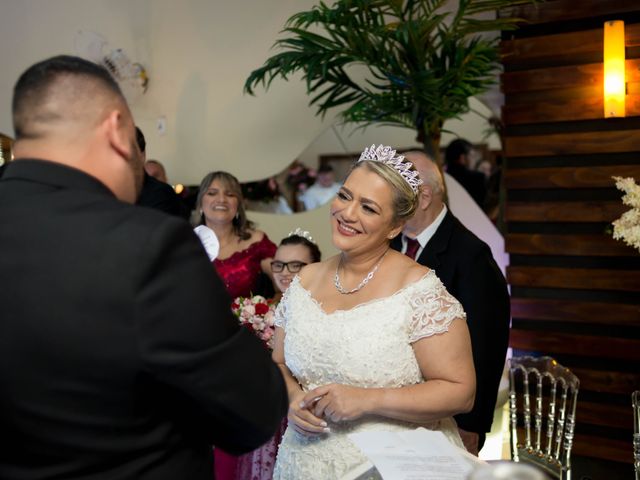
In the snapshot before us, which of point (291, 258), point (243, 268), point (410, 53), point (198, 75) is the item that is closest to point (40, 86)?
point (291, 258)

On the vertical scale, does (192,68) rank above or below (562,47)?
above

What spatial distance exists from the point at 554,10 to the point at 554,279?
1697mm

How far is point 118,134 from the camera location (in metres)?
1.26

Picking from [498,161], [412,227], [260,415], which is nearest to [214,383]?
[260,415]

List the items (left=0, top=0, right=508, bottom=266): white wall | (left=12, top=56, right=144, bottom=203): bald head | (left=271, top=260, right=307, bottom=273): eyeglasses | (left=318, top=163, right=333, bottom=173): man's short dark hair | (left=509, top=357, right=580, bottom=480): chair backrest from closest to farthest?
(left=12, top=56, right=144, bottom=203): bald head < (left=509, top=357, right=580, bottom=480): chair backrest < (left=271, top=260, right=307, bottom=273): eyeglasses < (left=0, top=0, right=508, bottom=266): white wall < (left=318, top=163, right=333, bottom=173): man's short dark hair

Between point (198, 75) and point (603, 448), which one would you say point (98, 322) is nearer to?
point (603, 448)

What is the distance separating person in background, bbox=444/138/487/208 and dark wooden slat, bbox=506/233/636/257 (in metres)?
1.96

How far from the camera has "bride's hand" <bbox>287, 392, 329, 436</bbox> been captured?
2053mm

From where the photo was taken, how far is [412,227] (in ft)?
10.8

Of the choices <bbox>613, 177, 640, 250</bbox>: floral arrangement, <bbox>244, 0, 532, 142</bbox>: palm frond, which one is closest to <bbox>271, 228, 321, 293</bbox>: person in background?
<bbox>244, 0, 532, 142</bbox>: palm frond

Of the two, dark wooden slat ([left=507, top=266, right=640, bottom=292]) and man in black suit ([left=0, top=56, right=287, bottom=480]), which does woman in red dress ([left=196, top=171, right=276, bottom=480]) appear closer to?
dark wooden slat ([left=507, top=266, right=640, bottom=292])

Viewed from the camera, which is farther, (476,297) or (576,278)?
(576,278)

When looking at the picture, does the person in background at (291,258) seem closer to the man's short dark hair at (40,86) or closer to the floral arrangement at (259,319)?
the floral arrangement at (259,319)

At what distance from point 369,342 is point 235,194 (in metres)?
2.50
